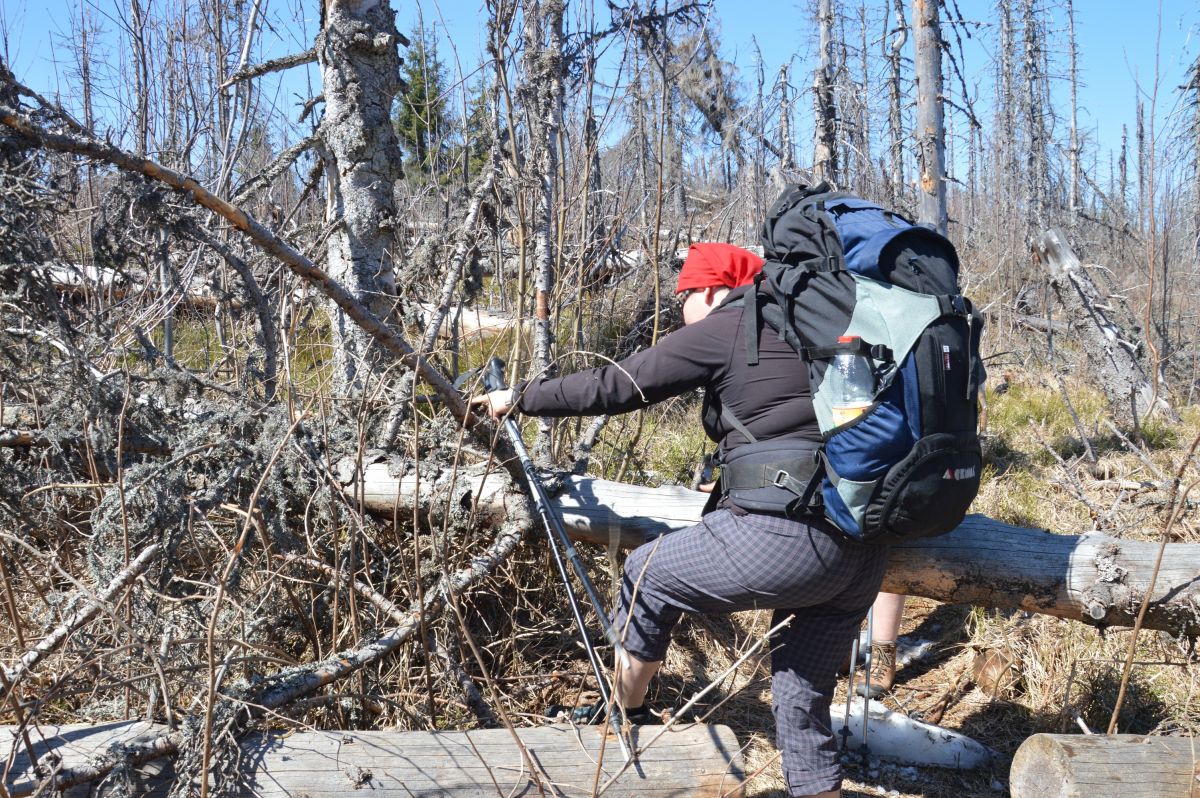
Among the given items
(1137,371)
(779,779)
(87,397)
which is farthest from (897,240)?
(1137,371)

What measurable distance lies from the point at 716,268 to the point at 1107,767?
182cm

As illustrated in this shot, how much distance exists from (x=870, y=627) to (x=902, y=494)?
1444mm

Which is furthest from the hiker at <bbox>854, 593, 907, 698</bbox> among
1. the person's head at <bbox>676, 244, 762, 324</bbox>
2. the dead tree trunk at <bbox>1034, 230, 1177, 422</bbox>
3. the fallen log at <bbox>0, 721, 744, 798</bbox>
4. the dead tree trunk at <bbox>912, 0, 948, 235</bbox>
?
the dead tree trunk at <bbox>1034, 230, 1177, 422</bbox>

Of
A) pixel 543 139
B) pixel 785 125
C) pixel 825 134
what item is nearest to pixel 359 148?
pixel 543 139

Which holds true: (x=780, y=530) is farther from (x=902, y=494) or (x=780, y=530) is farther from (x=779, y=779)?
(x=779, y=779)

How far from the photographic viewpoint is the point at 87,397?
318cm

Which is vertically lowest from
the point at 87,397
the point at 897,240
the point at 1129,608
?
the point at 1129,608

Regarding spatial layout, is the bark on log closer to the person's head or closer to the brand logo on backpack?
the brand logo on backpack

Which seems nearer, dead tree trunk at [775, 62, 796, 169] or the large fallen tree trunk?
the large fallen tree trunk

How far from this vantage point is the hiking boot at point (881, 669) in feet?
12.2

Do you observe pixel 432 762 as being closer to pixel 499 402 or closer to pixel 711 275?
pixel 499 402

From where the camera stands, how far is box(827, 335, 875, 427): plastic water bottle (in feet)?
6.91

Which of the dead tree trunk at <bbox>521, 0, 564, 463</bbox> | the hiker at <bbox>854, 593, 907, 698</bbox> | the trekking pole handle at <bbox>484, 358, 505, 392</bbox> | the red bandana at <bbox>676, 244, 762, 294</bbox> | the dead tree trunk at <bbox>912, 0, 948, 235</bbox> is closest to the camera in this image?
the red bandana at <bbox>676, 244, 762, 294</bbox>

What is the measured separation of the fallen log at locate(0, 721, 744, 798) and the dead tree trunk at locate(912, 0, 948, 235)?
4.63 m
